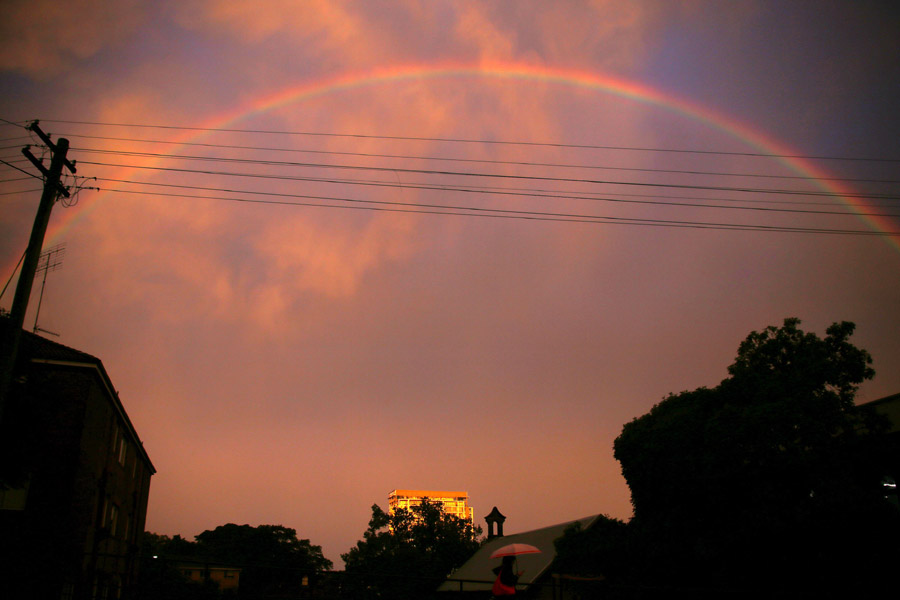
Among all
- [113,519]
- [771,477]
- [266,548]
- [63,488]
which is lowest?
[771,477]

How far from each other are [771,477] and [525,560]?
122 ft

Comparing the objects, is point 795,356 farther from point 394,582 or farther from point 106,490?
point 394,582

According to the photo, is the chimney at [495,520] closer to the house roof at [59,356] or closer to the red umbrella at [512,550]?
the house roof at [59,356]

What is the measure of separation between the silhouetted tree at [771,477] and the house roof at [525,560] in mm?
15825

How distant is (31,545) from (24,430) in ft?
29.1

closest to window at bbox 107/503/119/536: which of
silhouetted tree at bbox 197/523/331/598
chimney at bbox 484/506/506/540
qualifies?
chimney at bbox 484/506/506/540

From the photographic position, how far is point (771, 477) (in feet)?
72.5

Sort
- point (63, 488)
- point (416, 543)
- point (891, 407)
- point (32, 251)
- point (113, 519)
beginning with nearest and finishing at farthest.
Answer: point (32, 251) < point (63, 488) < point (891, 407) < point (113, 519) < point (416, 543)

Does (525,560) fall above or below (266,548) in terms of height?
below

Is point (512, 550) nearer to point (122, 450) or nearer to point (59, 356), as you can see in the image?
point (59, 356)

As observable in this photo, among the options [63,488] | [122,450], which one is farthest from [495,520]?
[63,488]

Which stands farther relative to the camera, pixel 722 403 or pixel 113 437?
pixel 113 437

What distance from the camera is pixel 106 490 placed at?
25.6 meters

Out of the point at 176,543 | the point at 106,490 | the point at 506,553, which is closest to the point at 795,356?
the point at 506,553
